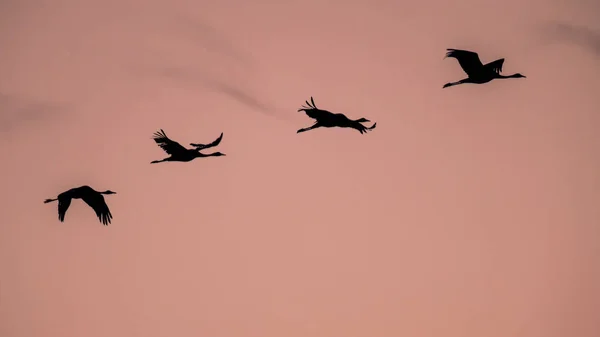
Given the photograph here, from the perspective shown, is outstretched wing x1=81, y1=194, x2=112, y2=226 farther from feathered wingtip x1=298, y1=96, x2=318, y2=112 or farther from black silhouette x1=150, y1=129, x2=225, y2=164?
feathered wingtip x1=298, y1=96, x2=318, y2=112

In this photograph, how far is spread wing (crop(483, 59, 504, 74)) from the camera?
187cm

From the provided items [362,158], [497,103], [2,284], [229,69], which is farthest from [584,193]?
[2,284]

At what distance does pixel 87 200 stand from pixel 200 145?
1.26ft

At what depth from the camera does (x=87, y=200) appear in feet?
6.14

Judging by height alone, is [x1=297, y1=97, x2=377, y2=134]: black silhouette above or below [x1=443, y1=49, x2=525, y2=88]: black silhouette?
below

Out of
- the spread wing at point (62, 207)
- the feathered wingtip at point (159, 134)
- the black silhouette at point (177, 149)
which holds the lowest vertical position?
the spread wing at point (62, 207)

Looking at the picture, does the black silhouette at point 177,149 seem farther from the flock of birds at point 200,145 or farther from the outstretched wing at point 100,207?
the outstretched wing at point 100,207

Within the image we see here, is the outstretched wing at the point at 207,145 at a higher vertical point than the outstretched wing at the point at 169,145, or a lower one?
higher

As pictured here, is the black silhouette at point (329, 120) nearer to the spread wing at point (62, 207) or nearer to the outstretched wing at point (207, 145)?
the outstretched wing at point (207, 145)

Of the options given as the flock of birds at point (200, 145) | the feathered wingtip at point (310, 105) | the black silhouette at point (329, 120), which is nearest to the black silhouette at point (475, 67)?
the flock of birds at point (200, 145)

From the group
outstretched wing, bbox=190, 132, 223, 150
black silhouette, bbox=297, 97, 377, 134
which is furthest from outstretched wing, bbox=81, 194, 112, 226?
black silhouette, bbox=297, 97, 377, 134

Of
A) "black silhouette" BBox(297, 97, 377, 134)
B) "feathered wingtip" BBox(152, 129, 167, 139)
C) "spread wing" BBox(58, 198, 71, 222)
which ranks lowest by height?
"spread wing" BBox(58, 198, 71, 222)

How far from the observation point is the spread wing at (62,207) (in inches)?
73.7

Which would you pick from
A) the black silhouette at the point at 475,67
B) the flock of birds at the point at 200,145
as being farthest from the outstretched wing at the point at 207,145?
the black silhouette at the point at 475,67
